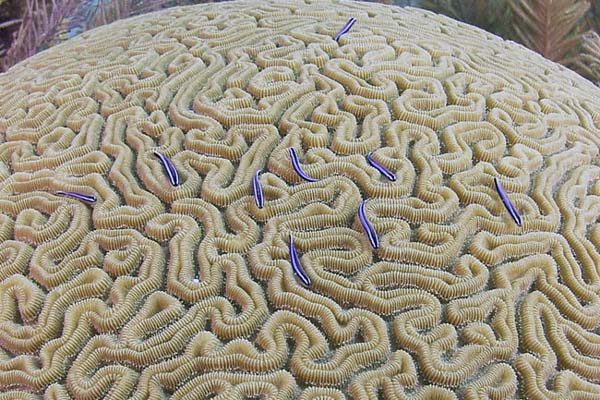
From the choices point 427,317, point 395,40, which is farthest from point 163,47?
point 427,317

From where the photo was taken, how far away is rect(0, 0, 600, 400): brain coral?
2.14 metres

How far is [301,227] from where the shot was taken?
2.54 metres

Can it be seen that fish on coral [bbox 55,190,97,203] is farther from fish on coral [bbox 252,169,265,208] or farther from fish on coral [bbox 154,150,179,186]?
fish on coral [bbox 252,169,265,208]

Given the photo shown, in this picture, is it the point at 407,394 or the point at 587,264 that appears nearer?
the point at 407,394

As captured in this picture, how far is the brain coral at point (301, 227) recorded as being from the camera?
2.14 metres

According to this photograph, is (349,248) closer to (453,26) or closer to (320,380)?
(320,380)

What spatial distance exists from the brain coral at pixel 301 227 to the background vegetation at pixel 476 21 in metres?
2.28

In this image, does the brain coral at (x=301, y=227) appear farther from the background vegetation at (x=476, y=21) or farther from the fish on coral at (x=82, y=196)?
the background vegetation at (x=476, y=21)

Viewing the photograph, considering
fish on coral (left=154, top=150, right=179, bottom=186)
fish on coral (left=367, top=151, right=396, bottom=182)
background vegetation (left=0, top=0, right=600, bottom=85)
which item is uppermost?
fish on coral (left=367, top=151, right=396, bottom=182)

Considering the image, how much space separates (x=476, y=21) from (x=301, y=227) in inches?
221

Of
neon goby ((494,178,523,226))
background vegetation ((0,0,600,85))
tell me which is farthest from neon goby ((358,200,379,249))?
background vegetation ((0,0,600,85))

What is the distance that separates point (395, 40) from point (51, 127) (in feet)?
7.49

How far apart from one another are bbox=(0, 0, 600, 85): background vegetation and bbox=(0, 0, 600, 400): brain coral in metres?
2.28

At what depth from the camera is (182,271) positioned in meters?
2.40
